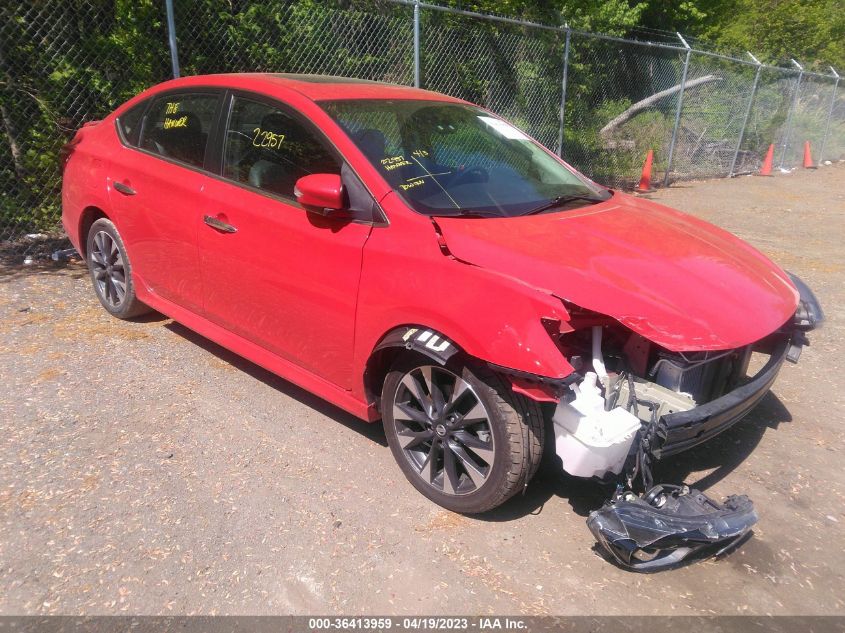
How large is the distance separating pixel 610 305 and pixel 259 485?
1.83 metres

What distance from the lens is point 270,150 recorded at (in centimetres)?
352

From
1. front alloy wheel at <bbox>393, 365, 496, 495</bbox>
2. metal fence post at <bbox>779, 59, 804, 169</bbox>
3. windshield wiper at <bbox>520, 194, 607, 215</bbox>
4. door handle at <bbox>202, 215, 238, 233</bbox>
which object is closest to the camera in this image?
front alloy wheel at <bbox>393, 365, 496, 495</bbox>

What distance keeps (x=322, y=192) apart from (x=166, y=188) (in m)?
1.44

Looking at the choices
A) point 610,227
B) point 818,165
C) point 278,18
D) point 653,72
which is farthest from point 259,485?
point 818,165

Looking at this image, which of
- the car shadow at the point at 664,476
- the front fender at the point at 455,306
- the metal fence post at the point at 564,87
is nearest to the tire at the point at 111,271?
the front fender at the point at 455,306

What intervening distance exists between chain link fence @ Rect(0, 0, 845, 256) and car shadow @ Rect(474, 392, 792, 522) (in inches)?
225

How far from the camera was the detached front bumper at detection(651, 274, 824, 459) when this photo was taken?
8.46 ft

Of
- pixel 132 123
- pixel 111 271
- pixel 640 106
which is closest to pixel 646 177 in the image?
pixel 640 106

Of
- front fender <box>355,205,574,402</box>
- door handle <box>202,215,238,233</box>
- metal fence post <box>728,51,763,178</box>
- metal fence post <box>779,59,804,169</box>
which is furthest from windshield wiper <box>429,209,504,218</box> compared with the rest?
metal fence post <box>779,59,804,169</box>

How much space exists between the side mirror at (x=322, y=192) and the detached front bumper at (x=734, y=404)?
5.54ft

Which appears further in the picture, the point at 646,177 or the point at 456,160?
the point at 646,177

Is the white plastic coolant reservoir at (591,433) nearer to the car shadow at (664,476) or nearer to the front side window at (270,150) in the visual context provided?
the car shadow at (664,476)

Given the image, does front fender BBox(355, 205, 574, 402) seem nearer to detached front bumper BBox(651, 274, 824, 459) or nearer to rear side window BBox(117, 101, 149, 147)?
detached front bumper BBox(651, 274, 824, 459)

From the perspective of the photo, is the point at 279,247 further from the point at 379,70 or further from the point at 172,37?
the point at 379,70
